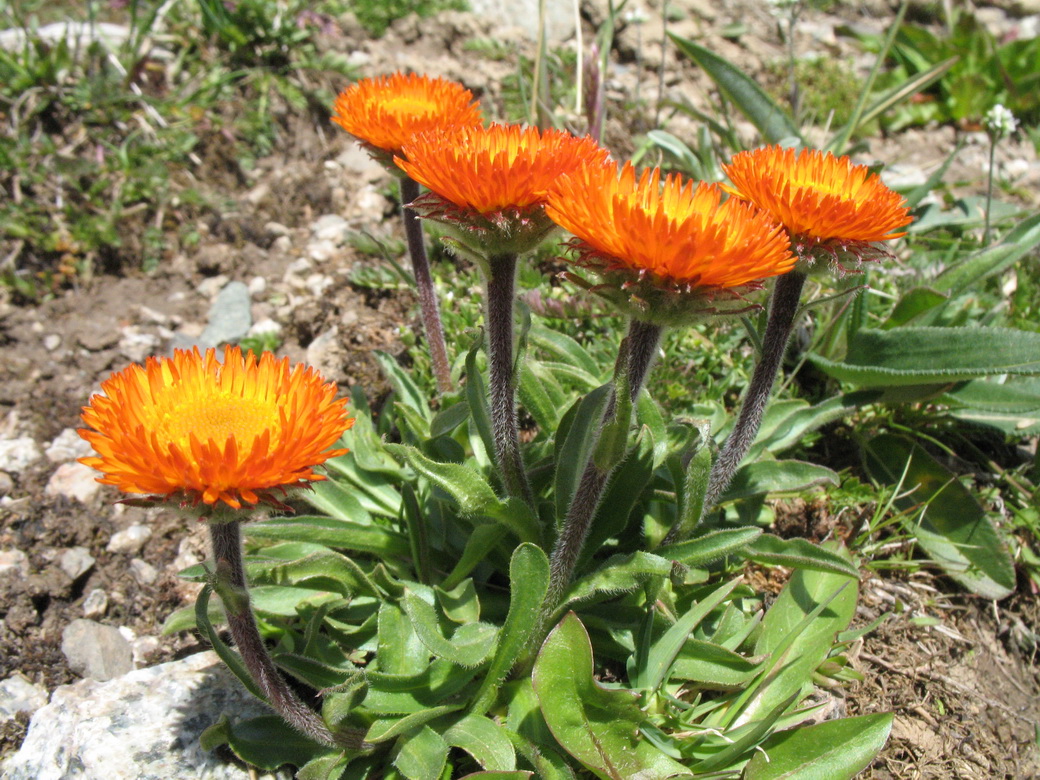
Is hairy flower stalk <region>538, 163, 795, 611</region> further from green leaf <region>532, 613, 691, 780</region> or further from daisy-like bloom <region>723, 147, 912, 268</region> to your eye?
green leaf <region>532, 613, 691, 780</region>

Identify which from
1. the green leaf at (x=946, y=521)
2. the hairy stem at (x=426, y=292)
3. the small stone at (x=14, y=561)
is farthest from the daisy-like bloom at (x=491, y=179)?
the small stone at (x=14, y=561)

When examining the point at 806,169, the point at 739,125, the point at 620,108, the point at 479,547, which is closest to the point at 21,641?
the point at 479,547

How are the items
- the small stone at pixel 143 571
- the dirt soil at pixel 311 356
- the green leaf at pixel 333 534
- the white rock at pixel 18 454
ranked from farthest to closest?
the white rock at pixel 18 454 < the small stone at pixel 143 571 < the dirt soil at pixel 311 356 < the green leaf at pixel 333 534

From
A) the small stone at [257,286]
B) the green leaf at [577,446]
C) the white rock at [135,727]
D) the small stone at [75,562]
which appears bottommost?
the small stone at [75,562]

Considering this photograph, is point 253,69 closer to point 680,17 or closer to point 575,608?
point 680,17

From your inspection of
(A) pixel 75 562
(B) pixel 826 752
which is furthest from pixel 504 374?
(A) pixel 75 562

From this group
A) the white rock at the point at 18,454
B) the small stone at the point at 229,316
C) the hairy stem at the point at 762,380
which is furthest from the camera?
the small stone at the point at 229,316

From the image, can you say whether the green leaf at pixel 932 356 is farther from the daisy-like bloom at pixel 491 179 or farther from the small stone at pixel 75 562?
the small stone at pixel 75 562
